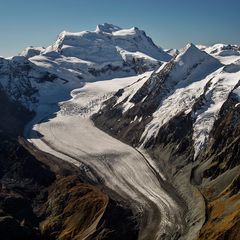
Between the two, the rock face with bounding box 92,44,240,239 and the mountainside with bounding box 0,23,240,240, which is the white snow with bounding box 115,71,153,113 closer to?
the rock face with bounding box 92,44,240,239

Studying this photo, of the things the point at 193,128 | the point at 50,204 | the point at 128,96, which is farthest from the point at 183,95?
the point at 50,204

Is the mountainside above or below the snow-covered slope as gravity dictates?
below

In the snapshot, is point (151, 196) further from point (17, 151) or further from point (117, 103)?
point (117, 103)

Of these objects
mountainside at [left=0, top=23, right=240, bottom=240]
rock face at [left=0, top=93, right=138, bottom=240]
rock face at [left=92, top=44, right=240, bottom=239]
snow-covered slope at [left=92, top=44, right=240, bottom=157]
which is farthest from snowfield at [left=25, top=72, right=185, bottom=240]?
snow-covered slope at [left=92, top=44, right=240, bottom=157]

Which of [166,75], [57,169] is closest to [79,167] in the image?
[57,169]

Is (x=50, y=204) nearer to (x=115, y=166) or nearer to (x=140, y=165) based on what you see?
(x=115, y=166)
